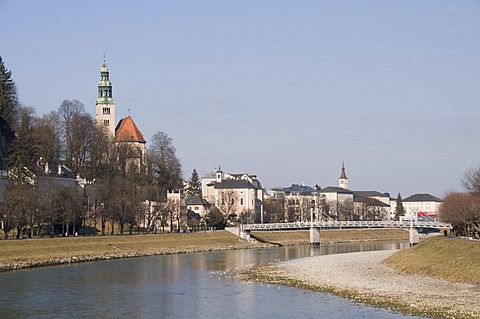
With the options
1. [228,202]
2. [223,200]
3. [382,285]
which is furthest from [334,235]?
[382,285]

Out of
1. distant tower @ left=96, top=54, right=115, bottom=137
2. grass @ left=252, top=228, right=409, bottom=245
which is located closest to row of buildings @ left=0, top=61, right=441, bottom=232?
distant tower @ left=96, top=54, right=115, bottom=137

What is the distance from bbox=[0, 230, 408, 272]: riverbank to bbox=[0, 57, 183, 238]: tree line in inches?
193

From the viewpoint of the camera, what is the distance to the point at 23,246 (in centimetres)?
6312

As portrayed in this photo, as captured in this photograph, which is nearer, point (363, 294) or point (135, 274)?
point (363, 294)

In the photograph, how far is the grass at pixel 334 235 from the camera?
4247 inches

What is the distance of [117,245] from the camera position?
7581 centimetres

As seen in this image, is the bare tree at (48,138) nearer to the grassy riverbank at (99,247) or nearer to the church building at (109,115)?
the grassy riverbank at (99,247)

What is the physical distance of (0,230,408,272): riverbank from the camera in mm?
61156

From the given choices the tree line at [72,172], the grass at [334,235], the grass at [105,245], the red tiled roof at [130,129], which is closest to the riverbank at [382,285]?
the grass at [105,245]

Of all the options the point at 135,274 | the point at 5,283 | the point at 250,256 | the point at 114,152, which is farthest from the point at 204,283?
the point at 114,152

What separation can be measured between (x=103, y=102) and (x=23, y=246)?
253ft

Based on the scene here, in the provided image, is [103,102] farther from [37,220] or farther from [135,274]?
[135,274]

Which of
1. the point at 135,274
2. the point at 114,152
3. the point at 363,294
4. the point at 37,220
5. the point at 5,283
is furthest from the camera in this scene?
the point at 114,152

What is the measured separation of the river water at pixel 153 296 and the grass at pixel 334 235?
47.0 m
